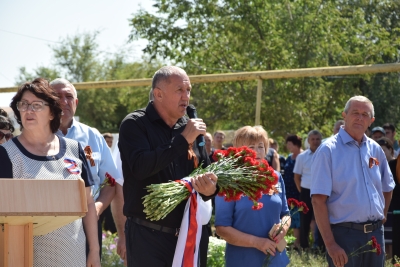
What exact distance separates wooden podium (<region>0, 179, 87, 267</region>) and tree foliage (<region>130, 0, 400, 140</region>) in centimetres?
1445

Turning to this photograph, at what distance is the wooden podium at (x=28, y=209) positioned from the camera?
3492mm

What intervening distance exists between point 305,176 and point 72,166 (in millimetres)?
8036

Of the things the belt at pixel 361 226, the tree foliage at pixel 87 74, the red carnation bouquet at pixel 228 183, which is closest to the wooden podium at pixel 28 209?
the red carnation bouquet at pixel 228 183

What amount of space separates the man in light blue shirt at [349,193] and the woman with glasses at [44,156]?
2.63 meters

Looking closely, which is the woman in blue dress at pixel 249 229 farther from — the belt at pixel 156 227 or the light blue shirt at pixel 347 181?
the belt at pixel 156 227

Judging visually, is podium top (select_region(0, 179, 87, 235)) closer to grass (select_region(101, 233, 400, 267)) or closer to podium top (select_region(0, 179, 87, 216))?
podium top (select_region(0, 179, 87, 216))

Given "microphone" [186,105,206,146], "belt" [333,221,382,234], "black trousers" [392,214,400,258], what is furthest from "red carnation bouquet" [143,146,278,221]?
"black trousers" [392,214,400,258]

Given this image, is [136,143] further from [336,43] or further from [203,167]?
[336,43]

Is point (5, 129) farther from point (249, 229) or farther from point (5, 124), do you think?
point (249, 229)

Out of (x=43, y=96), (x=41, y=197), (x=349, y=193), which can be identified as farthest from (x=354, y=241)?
(x=41, y=197)

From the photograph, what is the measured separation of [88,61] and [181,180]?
38.4m

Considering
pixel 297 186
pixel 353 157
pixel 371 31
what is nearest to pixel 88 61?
pixel 371 31

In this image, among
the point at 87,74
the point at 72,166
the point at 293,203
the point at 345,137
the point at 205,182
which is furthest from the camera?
the point at 87,74

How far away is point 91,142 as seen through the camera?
19.3 feet
